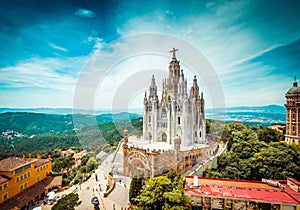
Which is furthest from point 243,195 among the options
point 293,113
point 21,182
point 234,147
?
point 293,113

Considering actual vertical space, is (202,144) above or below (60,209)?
above

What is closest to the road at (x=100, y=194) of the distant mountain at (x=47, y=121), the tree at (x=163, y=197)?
the tree at (x=163, y=197)

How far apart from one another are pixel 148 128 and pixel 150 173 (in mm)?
11416

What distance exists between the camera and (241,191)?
1200 centimetres

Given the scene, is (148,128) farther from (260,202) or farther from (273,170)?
(260,202)

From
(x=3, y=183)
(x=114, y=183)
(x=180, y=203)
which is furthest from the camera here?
(x=114, y=183)

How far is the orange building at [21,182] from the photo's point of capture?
14.3 meters

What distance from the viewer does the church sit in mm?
18158

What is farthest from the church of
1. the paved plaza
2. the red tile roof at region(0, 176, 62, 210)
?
the red tile roof at region(0, 176, 62, 210)

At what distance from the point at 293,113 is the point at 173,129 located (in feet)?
59.0

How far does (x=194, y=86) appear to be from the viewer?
2866 cm

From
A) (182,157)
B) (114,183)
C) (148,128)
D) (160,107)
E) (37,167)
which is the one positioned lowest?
(114,183)

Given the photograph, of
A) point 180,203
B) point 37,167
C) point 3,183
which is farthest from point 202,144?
point 3,183

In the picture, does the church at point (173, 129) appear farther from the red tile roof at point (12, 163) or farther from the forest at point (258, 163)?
the red tile roof at point (12, 163)
